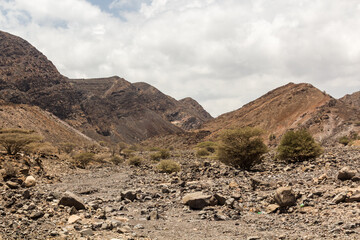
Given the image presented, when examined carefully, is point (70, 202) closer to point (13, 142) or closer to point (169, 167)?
point (169, 167)

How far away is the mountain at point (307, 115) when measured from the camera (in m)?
54.6

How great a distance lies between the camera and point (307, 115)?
6500 cm

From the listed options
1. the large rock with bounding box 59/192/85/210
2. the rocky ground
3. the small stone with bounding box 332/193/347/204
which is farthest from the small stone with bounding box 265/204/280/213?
the large rock with bounding box 59/192/85/210

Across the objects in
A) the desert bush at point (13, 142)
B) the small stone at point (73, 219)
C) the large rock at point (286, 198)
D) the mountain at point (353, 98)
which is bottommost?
the small stone at point (73, 219)

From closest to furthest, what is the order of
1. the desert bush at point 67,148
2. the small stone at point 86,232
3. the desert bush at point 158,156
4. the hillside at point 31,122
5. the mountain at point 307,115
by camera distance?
the small stone at point 86,232, the desert bush at point 158,156, the desert bush at point 67,148, the mountain at point 307,115, the hillside at point 31,122

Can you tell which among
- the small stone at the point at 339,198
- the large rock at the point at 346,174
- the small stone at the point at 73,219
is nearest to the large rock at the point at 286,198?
the small stone at the point at 339,198

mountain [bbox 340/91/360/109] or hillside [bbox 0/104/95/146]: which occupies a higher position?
mountain [bbox 340/91/360/109]

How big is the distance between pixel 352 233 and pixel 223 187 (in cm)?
727

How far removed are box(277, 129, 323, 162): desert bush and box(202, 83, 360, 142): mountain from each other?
2205 cm

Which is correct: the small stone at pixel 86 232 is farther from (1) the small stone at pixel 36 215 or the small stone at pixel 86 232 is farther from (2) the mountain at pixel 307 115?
(2) the mountain at pixel 307 115

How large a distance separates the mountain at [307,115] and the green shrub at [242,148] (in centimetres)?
2428

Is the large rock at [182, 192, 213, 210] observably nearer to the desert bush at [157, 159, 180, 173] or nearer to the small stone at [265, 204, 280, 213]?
the small stone at [265, 204, 280, 213]

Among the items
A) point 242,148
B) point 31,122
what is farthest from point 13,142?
point 31,122

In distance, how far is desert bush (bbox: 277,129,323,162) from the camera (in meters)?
21.2
